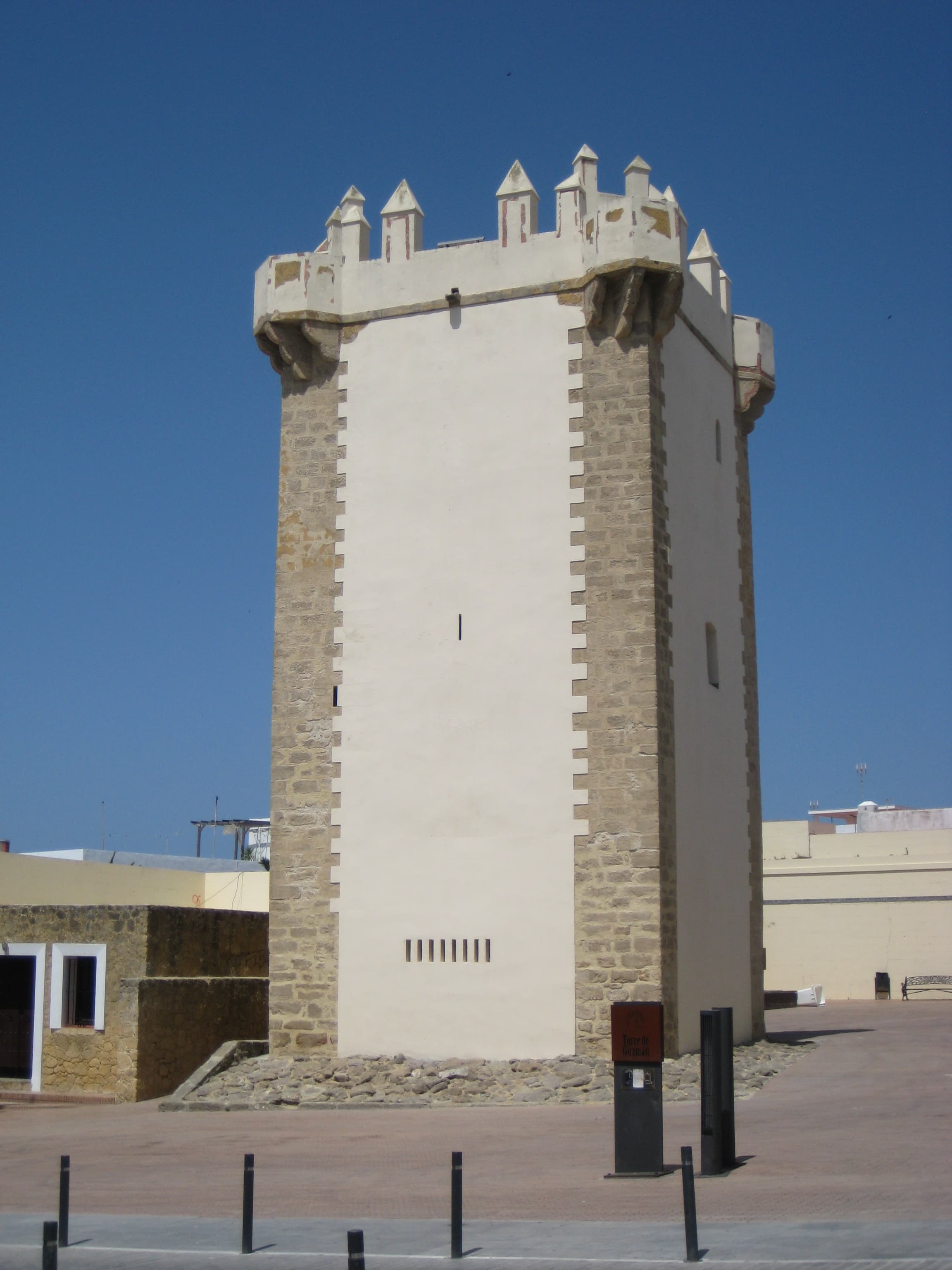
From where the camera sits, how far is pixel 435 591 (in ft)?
68.6

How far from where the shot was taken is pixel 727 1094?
488 inches

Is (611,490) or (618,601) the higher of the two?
(611,490)

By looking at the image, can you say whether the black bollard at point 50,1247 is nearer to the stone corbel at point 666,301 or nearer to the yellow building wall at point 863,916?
the stone corbel at point 666,301

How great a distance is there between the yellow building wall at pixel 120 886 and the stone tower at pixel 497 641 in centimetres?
865

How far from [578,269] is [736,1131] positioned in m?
11.8

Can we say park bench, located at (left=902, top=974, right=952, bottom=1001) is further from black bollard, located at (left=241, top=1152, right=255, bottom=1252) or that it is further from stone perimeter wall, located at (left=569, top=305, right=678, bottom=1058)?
black bollard, located at (left=241, top=1152, right=255, bottom=1252)

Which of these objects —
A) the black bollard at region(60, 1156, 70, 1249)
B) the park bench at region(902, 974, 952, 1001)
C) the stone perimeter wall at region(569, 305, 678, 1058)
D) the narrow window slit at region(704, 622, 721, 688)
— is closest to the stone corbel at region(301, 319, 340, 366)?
the stone perimeter wall at region(569, 305, 678, 1058)

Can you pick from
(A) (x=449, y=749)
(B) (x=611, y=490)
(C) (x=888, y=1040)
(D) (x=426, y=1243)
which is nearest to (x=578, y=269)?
Answer: (B) (x=611, y=490)

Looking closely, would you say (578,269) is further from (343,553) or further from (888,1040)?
(888,1040)

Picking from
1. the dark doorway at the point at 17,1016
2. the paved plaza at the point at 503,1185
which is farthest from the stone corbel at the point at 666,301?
the dark doorway at the point at 17,1016

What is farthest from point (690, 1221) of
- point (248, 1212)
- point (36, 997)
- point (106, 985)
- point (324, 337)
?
point (36, 997)

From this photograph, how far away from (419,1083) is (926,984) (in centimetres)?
2596

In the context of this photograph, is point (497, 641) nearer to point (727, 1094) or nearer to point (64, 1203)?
point (727, 1094)

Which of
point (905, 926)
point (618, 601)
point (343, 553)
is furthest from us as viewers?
point (905, 926)
